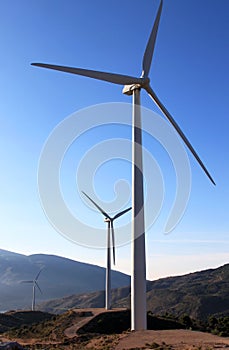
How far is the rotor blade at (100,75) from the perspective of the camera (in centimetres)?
4063

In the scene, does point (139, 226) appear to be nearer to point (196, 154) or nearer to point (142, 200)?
point (142, 200)

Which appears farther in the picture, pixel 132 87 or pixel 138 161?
pixel 132 87

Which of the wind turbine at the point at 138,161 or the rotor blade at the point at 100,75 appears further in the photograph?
the rotor blade at the point at 100,75

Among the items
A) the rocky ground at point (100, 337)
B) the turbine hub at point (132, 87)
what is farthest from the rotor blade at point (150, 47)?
the rocky ground at point (100, 337)

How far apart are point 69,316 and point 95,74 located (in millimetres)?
58165

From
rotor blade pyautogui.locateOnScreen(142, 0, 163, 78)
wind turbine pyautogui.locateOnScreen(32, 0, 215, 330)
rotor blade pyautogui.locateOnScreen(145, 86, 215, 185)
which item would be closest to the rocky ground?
wind turbine pyautogui.locateOnScreen(32, 0, 215, 330)

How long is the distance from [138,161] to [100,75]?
34.7 feet

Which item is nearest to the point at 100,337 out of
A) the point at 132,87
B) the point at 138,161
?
the point at 138,161

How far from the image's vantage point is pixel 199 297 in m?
167

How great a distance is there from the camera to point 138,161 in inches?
1620

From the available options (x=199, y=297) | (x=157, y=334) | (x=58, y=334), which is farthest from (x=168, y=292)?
(x=157, y=334)

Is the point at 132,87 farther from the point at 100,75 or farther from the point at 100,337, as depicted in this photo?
the point at 100,337

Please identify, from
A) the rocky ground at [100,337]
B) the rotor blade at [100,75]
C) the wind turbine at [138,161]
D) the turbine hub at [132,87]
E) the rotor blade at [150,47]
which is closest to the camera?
the rocky ground at [100,337]

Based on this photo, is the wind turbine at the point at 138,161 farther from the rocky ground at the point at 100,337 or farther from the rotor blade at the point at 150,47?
the rocky ground at the point at 100,337
